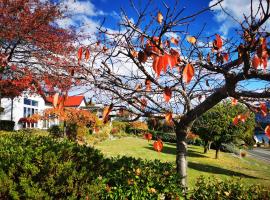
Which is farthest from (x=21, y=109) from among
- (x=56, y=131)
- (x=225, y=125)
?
(x=225, y=125)

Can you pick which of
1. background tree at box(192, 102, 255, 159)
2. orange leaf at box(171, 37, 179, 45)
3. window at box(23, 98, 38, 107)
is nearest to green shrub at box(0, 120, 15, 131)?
window at box(23, 98, 38, 107)

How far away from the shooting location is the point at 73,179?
522cm

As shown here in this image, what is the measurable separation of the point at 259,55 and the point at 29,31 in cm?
1622

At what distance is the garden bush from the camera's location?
506cm

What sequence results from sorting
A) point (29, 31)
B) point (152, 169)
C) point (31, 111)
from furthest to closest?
point (31, 111), point (29, 31), point (152, 169)

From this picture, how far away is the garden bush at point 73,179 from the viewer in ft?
16.6

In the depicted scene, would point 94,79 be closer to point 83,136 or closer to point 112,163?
point 112,163

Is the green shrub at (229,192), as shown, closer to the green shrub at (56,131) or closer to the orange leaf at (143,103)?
the orange leaf at (143,103)

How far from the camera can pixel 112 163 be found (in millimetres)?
6559

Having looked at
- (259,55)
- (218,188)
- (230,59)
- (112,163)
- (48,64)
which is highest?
(48,64)

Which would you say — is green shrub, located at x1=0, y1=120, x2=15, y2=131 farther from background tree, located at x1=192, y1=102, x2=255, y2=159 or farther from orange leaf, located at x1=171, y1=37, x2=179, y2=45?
orange leaf, located at x1=171, y1=37, x2=179, y2=45

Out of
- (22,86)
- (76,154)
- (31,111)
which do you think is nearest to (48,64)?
(22,86)

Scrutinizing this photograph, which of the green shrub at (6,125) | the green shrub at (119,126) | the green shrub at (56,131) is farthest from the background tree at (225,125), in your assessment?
the green shrub at (119,126)

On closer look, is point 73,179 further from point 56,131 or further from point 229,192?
point 56,131
